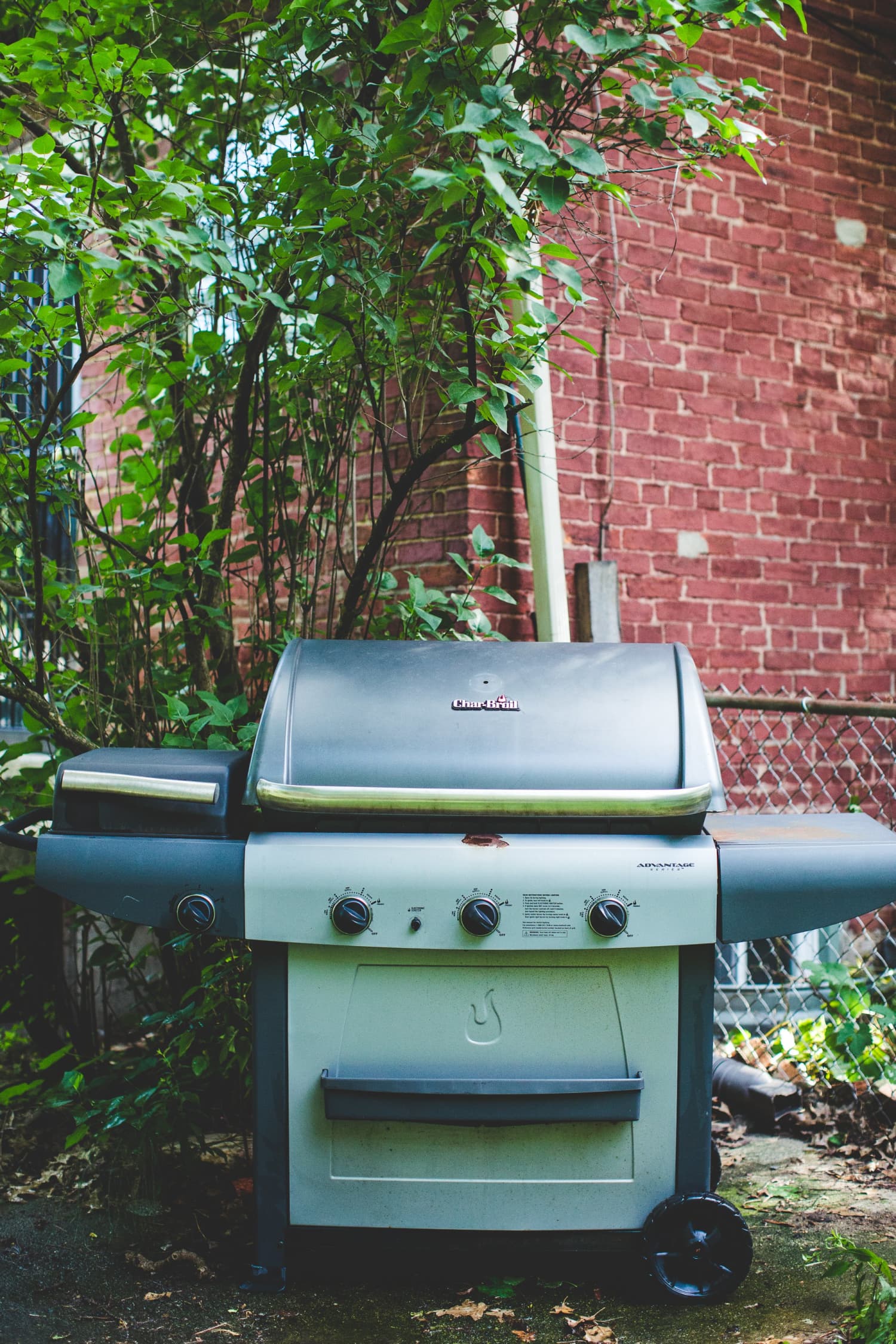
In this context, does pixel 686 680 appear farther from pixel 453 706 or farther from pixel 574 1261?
Answer: pixel 574 1261

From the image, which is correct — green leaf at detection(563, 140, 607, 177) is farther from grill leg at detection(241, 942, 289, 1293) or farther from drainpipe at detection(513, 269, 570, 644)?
grill leg at detection(241, 942, 289, 1293)

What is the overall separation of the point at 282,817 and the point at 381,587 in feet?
4.04

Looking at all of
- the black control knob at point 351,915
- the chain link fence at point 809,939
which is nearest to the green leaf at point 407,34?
the black control knob at point 351,915

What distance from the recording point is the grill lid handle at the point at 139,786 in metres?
2.29

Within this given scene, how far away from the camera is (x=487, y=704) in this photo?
93.7 inches

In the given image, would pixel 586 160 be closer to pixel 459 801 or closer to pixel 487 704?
pixel 487 704

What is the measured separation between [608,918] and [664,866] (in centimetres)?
15

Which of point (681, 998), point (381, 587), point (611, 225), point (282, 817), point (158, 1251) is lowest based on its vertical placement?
point (158, 1251)

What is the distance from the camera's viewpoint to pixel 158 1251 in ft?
8.61

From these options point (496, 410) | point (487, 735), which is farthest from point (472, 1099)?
point (496, 410)

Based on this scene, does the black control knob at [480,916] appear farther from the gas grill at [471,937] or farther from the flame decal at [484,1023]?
the flame decal at [484,1023]

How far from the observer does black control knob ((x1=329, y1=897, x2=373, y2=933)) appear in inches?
85.7

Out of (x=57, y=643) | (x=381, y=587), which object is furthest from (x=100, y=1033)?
(x=381, y=587)

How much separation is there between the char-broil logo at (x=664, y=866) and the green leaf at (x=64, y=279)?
65.7 inches
